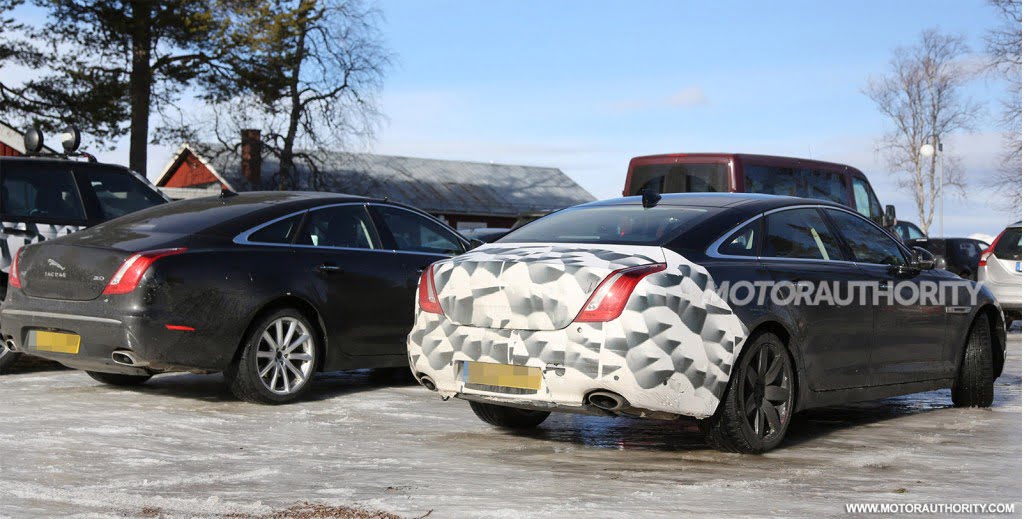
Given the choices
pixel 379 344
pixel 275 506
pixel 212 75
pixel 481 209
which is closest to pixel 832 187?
pixel 379 344

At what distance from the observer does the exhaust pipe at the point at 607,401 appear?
20.2ft

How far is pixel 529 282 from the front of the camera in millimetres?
6410

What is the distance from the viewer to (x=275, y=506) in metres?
5.19

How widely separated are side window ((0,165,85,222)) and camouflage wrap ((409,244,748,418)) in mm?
4846

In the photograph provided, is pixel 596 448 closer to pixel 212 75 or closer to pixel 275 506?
pixel 275 506

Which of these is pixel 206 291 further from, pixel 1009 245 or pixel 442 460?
pixel 1009 245

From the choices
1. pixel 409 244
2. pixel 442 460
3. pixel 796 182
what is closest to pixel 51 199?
pixel 409 244

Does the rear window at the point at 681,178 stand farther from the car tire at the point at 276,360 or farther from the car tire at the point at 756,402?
the car tire at the point at 756,402

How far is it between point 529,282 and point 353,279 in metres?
2.94

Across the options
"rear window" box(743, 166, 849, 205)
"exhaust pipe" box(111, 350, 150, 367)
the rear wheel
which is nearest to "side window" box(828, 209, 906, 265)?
"exhaust pipe" box(111, 350, 150, 367)

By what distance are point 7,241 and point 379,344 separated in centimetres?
315

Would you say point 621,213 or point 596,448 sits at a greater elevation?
point 621,213

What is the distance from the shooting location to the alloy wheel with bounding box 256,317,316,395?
336 inches

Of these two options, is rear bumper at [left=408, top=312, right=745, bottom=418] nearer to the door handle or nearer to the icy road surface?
the icy road surface
